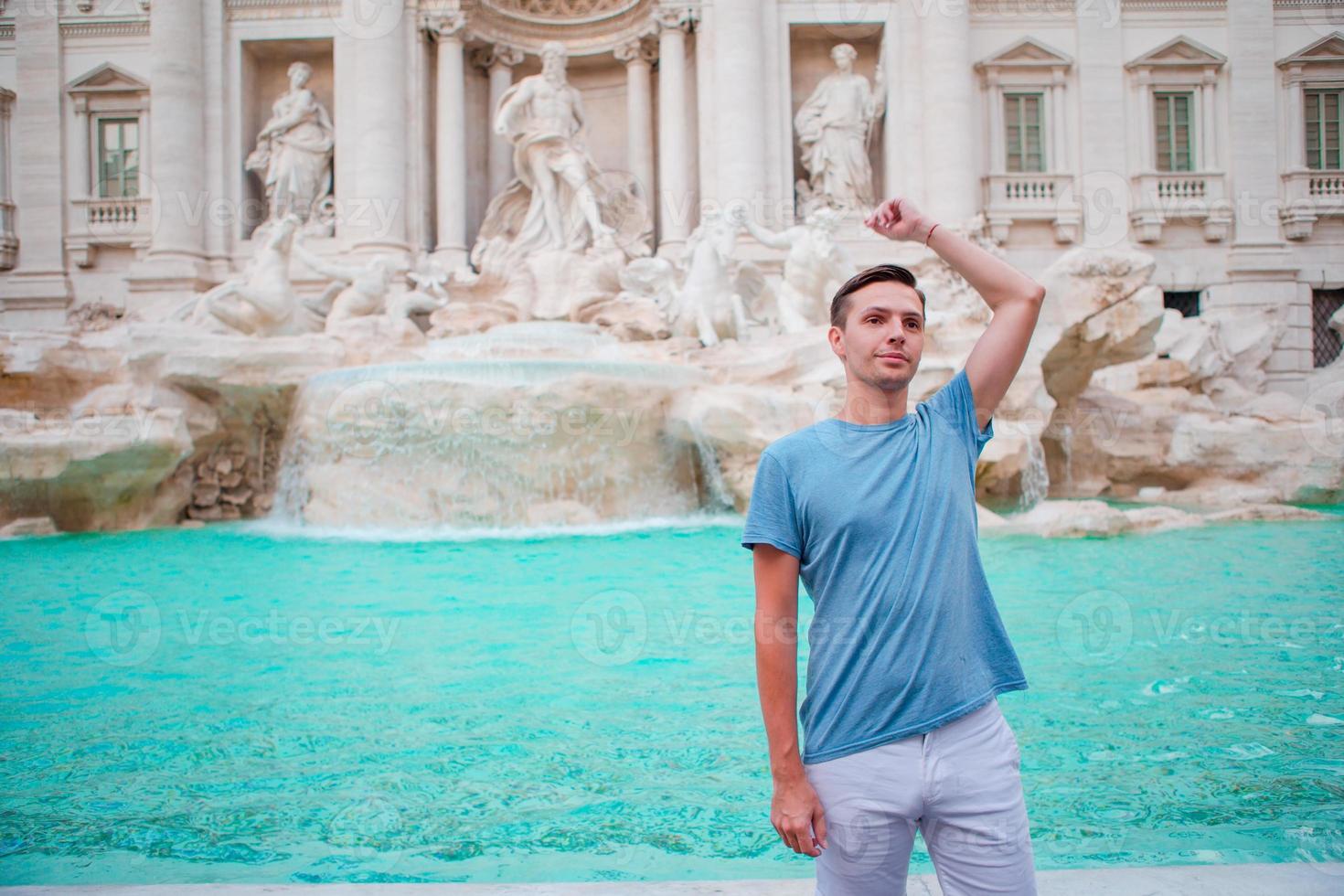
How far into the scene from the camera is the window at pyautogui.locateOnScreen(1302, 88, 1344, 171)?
16641 mm

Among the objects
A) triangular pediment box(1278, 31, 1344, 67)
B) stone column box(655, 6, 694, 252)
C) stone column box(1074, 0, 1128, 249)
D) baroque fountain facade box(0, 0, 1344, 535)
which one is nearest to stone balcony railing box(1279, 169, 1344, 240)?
baroque fountain facade box(0, 0, 1344, 535)

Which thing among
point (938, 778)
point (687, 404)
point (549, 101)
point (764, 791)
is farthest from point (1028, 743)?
point (549, 101)

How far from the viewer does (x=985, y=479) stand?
888 centimetres

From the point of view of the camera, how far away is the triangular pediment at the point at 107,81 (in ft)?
54.1

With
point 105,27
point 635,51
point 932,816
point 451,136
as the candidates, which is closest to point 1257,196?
point 635,51

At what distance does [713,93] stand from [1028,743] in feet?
47.1

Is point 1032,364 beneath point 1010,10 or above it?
beneath

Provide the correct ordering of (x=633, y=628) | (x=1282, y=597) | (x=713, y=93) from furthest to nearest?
(x=713, y=93)
(x=1282, y=597)
(x=633, y=628)

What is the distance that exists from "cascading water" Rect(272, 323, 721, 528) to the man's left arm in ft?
23.3

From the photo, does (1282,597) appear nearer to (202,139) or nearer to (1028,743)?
(1028,743)

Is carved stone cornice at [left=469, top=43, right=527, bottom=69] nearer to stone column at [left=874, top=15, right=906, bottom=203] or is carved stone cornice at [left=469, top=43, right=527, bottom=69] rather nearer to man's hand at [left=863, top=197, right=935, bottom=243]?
stone column at [left=874, top=15, right=906, bottom=203]

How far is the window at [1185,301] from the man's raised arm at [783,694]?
58.5 ft

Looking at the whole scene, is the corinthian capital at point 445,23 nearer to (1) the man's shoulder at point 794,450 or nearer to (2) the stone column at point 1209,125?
(2) the stone column at point 1209,125

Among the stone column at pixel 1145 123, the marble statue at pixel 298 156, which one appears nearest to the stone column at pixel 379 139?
the marble statue at pixel 298 156
